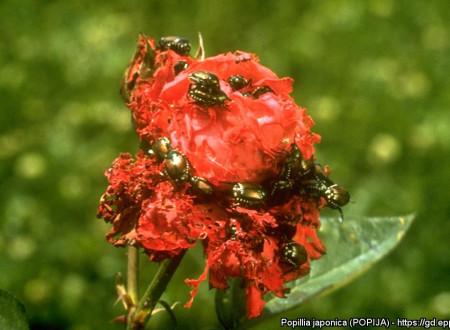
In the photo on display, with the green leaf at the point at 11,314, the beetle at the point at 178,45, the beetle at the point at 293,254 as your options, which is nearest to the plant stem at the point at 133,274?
the green leaf at the point at 11,314

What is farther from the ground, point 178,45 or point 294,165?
point 178,45

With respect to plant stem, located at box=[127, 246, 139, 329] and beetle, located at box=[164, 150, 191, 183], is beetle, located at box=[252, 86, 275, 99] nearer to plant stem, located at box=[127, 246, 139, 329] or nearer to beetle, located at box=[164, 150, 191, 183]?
beetle, located at box=[164, 150, 191, 183]

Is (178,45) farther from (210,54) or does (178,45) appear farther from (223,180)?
(210,54)

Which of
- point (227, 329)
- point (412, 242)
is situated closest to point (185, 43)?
point (227, 329)

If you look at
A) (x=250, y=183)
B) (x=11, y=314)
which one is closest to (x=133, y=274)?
(x=11, y=314)

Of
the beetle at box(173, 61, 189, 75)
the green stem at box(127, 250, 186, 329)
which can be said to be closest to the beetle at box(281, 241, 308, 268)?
the green stem at box(127, 250, 186, 329)

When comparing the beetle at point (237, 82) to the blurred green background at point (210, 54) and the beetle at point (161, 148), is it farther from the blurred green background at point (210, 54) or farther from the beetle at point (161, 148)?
the blurred green background at point (210, 54)

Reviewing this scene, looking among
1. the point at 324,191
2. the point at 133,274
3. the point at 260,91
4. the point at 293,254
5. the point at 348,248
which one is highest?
the point at 260,91

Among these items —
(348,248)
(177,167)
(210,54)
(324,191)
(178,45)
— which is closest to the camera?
(177,167)
